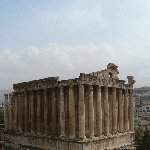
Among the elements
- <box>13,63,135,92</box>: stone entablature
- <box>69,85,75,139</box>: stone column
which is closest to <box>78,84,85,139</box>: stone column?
<box>69,85,75,139</box>: stone column

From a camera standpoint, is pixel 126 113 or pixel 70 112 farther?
pixel 126 113

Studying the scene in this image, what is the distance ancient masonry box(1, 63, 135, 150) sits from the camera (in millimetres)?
30281

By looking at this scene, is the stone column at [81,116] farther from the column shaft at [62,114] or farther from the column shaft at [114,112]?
the column shaft at [114,112]

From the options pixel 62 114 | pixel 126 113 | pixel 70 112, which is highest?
pixel 70 112

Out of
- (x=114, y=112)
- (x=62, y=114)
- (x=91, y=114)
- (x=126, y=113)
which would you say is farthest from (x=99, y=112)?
(x=126, y=113)

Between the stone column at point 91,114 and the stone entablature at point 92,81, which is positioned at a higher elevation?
the stone entablature at point 92,81

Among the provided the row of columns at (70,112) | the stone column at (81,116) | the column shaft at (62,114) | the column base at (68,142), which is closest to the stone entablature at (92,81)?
the row of columns at (70,112)

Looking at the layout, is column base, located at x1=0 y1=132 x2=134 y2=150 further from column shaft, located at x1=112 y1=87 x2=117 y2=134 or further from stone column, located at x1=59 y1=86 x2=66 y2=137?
column shaft, located at x1=112 y1=87 x2=117 y2=134

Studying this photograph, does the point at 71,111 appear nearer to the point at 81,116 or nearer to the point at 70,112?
the point at 70,112

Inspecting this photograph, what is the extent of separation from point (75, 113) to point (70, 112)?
1.73 ft

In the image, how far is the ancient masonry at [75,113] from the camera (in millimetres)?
30281

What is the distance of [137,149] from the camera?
3509 centimetres

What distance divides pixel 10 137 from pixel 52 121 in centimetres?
821

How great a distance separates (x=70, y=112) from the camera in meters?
30.6
